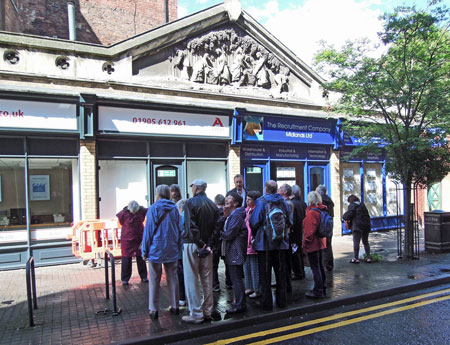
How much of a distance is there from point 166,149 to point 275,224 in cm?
567

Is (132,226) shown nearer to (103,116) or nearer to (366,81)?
(103,116)

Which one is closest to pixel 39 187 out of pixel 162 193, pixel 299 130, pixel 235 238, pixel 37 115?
pixel 37 115

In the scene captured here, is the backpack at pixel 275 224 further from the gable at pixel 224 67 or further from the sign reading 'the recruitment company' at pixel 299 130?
the sign reading 'the recruitment company' at pixel 299 130

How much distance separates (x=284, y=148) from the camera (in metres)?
12.0

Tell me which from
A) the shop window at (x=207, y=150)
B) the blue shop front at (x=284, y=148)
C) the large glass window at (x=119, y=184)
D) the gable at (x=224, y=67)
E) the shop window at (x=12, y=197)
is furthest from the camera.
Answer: the blue shop front at (x=284, y=148)

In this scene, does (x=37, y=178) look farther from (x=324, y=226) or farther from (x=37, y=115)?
(x=324, y=226)

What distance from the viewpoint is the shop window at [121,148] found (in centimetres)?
923

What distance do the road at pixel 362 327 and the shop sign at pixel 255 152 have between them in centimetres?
641

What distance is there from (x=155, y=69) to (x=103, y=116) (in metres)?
2.15

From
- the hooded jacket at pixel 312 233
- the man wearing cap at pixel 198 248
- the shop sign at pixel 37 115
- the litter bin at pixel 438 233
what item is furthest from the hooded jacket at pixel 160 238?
the litter bin at pixel 438 233

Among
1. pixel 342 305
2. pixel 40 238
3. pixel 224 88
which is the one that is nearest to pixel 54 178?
pixel 40 238

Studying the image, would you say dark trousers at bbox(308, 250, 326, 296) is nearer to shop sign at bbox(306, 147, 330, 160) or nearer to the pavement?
the pavement

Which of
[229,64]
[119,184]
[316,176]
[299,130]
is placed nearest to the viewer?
[119,184]

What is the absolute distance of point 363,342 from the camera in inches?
168
